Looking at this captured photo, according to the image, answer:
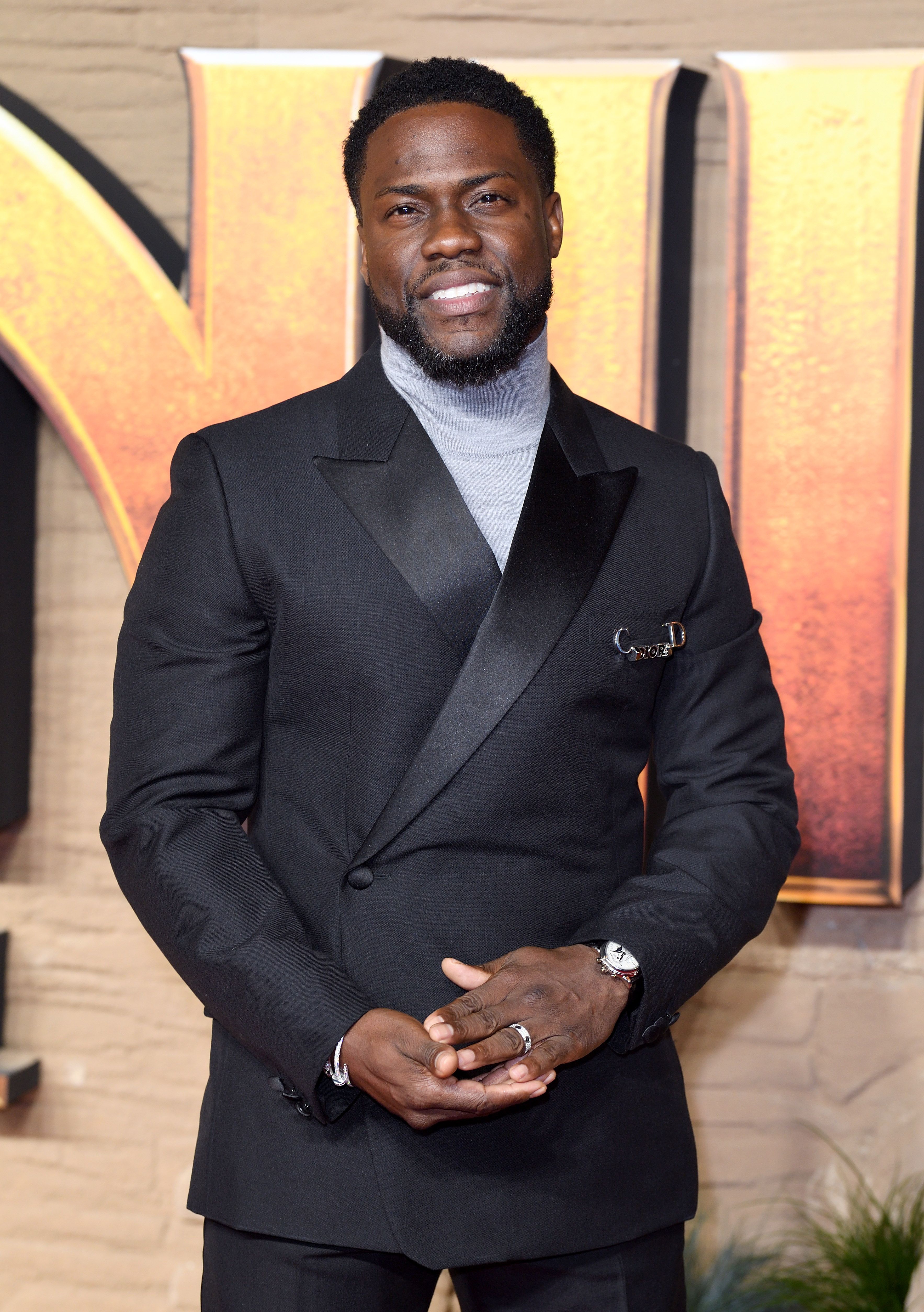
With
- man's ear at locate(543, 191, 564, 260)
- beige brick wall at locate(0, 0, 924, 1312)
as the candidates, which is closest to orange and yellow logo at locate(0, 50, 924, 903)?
beige brick wall at locate(0, 0, 924, 1312)

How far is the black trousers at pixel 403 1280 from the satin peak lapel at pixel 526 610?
0.35 m

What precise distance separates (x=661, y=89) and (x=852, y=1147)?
5.43 feet

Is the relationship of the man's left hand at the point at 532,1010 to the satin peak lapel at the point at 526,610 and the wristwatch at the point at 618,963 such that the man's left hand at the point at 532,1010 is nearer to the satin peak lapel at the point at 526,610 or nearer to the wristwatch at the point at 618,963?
the wristwatch at the point at 618,963

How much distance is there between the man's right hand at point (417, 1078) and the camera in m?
0.96

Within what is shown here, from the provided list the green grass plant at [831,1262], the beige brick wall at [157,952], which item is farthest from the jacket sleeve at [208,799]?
the green grass plant at [831,1262]

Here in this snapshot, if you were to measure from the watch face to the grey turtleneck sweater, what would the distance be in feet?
1.27

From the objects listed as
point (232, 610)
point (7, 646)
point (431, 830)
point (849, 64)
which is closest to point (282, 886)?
point (431, 830)

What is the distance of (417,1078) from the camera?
0.96 meters

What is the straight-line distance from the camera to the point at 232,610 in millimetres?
1100

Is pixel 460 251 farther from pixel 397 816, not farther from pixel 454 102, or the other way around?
pixel 397 816

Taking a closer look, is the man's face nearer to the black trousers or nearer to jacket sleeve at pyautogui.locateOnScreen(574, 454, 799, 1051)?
jacket sleeve at pyautogui.locateOnScreen(574, 454, 799, 1051)

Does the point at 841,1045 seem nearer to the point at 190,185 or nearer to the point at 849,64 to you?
the point at 849,64

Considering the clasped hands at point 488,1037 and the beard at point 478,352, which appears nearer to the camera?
the clasped hands at point 488,1037

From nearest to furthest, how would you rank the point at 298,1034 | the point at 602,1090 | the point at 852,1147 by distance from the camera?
the point at 298,1034 → the point at 602,1090 → the point at 852,1147
